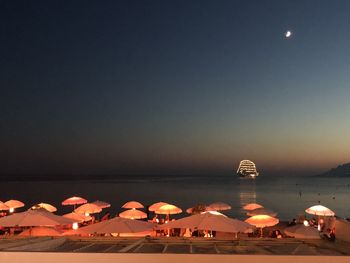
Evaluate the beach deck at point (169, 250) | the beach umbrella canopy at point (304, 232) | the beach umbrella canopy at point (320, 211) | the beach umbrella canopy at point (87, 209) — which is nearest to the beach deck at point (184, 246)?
the beach deck at point (169, 250)

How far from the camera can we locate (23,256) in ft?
13.9

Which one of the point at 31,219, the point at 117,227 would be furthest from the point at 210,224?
the point at 31,219

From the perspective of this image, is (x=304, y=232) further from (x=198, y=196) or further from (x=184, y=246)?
(x=198, y=196)

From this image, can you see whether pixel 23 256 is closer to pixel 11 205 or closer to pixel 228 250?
pixel 228 250

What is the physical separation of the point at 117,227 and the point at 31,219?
2.81 meters

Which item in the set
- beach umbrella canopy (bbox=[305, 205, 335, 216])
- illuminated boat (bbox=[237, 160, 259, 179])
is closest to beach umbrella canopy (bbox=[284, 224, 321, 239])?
beach umbrella canopy (bbox=[305, 205, 335, 216])

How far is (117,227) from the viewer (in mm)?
9320

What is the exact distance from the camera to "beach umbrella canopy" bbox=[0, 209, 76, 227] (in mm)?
9805

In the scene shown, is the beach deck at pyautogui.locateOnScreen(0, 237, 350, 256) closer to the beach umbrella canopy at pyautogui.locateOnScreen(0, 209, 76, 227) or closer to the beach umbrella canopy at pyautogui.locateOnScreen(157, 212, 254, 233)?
the beach umbrella canopy at pyautogui.locateOnScreen(157, 212, 254, 233)

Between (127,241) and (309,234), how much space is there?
8190 mm

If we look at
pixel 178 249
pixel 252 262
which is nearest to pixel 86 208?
pixel 178 249

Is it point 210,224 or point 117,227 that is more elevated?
point 210,224

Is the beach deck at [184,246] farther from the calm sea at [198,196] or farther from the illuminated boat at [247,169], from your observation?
the illuminated boat at [247,169]

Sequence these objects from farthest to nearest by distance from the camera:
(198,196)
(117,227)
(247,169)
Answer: (247,169)
(198,196)
(117,227)
